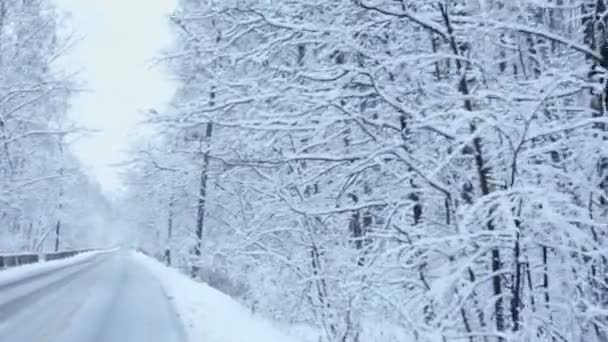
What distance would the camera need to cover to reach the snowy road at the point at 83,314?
8180 millimetres

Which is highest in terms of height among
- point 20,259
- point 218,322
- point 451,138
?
point 451,138

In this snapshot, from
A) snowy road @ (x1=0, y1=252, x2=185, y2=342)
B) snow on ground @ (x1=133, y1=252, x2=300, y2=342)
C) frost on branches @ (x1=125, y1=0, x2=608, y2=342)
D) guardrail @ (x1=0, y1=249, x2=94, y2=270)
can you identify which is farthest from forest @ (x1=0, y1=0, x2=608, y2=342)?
guardrail @ (x1=0, y1=249, x2=94, y2=270)

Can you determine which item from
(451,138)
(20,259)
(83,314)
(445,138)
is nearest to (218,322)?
(83,314)

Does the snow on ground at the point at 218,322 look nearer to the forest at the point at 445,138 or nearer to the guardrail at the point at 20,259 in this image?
the forest at the point at 445,138

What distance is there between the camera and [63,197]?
49000 millimetres

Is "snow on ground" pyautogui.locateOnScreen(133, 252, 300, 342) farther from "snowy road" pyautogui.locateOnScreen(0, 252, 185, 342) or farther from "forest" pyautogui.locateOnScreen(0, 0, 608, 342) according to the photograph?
"forest" pyautogui.locateOnScreen(0, 0, 608, 342)

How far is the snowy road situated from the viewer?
8180 mm

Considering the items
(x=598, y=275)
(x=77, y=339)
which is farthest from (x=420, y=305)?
(x=77, y=339)

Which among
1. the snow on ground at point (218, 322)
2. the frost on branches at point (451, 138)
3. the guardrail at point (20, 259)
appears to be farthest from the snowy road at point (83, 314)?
the guardrail at point (20, 259)

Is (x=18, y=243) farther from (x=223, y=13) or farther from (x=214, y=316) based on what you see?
(x=223, y=13)

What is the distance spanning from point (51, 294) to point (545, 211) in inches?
522

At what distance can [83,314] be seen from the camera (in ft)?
34.7

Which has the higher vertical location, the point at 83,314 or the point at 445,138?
the point at 445,138

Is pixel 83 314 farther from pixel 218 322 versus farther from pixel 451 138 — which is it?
pixel 451 138
